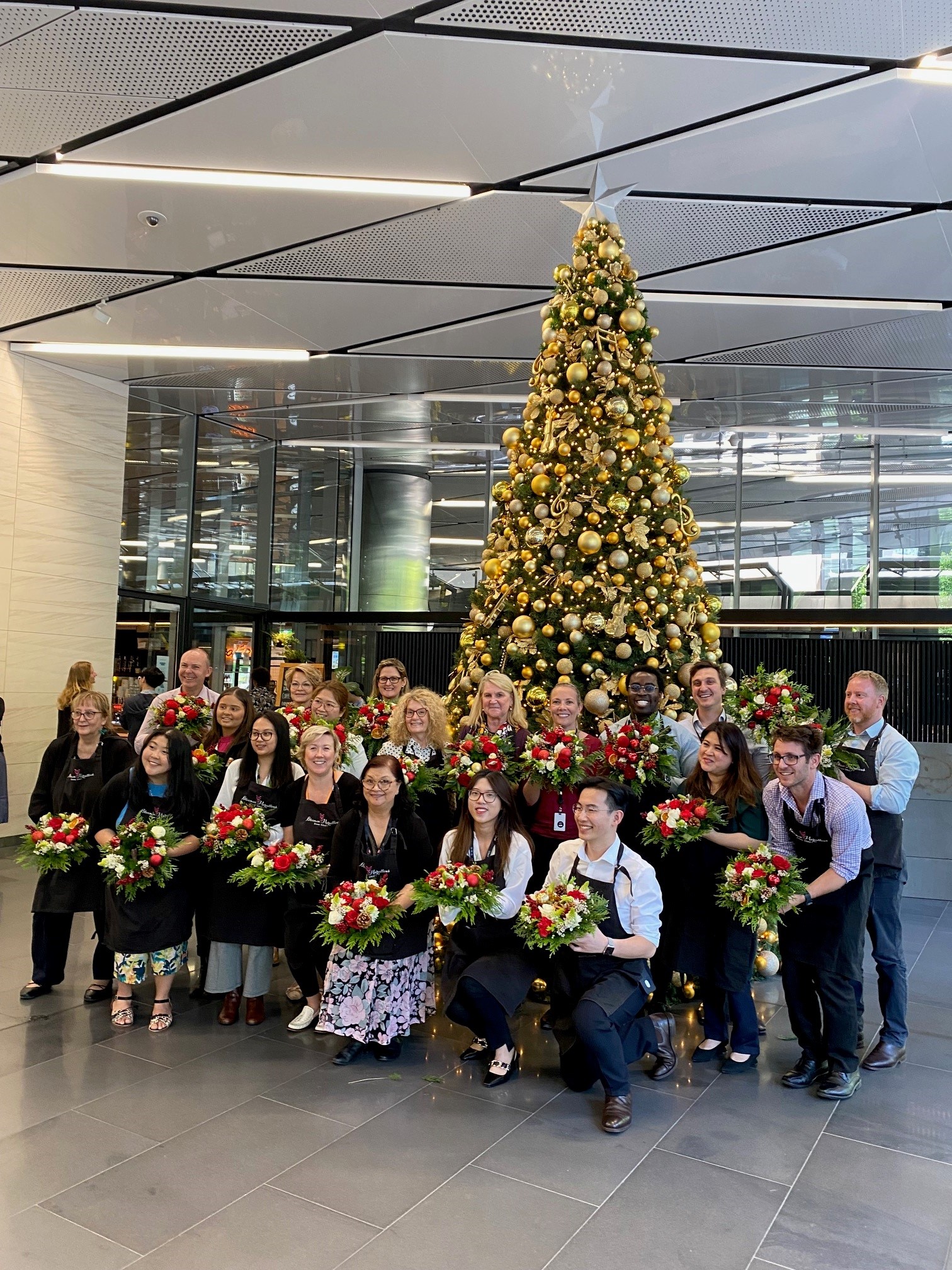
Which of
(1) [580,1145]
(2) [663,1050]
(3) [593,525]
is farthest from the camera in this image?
(3) [593,525]

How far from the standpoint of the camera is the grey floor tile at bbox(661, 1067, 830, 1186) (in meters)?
3.70

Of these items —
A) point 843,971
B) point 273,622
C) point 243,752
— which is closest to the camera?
point 843,971

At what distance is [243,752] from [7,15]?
12.6 feet

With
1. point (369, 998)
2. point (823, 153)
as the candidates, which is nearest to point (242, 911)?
point (369, 998)

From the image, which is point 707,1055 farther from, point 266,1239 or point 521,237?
point 521,237

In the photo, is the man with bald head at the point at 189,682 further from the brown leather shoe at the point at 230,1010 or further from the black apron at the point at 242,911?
the brown leather shoe at the point at 230,1010

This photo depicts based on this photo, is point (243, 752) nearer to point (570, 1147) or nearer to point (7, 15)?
point (570, 1147)

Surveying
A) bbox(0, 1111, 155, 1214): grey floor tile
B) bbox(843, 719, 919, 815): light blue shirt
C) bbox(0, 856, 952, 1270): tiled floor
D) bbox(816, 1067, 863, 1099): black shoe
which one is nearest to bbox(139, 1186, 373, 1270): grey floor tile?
bbox(0, 856, 952, 1270): tiled floor

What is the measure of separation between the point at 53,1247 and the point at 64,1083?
1.34 m

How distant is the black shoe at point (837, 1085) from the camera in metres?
4.31

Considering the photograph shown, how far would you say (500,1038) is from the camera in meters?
4.40

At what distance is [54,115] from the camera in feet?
18.7

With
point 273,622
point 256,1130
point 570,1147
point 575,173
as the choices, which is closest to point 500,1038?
point 570,1147

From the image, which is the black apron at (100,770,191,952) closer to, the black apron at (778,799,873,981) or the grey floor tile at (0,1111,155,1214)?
the grey floor tile at (0,1111,155,1214)
